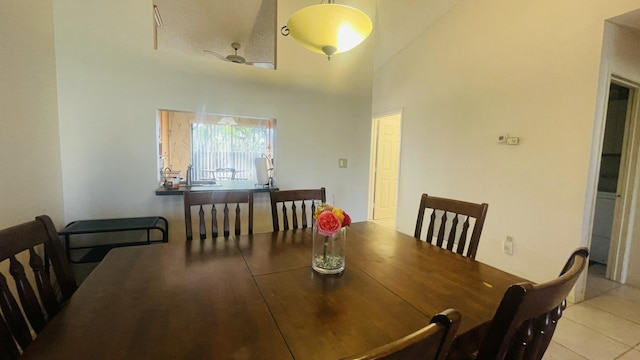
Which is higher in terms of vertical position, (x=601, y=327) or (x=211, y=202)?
(x=211, y=202)

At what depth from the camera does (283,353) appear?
26.5 inches

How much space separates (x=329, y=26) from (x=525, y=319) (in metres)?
1.34

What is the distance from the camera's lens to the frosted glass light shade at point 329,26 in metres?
1.25

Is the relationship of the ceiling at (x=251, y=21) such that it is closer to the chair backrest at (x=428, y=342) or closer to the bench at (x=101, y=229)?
the bench at (x=101, y=229)

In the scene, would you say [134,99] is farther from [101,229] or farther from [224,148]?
[224,148]

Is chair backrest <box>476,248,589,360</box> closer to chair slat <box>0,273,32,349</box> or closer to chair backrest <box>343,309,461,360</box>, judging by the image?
chair backrest <box>343,309,461,360</box>

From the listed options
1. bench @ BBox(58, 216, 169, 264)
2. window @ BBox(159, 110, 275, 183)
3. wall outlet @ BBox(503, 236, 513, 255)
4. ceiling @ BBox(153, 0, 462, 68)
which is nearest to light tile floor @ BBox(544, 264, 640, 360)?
wall outlet @ BBox(503, 236, 513, 255)

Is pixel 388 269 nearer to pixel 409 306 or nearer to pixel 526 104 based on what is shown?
pixel 409 306

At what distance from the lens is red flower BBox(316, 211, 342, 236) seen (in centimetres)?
108

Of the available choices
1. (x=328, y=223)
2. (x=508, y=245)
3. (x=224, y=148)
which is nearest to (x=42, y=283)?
(x=328, y=223)

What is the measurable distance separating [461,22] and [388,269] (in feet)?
10.6

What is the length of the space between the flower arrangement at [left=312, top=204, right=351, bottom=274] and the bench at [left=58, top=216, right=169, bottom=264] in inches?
67.6

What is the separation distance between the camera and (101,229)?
6.88ft

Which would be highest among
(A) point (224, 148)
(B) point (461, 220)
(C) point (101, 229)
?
(A) point (224, 148)
